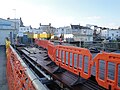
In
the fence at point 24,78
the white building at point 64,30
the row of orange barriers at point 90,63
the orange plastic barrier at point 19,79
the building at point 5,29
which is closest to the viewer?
the fence at point 24,78

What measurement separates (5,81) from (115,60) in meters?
9.26

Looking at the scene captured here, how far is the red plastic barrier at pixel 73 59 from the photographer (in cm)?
482

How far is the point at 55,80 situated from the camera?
6.20 metres

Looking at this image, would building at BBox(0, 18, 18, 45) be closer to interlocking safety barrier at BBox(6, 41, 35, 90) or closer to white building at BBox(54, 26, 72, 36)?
interlocking safety barrier at BBox(6, 41, 35, 90)

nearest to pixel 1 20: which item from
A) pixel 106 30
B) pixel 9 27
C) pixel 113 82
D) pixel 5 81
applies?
pixel 9 27

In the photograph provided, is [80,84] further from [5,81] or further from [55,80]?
[5,81]

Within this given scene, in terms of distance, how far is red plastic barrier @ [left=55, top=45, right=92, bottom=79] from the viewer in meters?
4.82

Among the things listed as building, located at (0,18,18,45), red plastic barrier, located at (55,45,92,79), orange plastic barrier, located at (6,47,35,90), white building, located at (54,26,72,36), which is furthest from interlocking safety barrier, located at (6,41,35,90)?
white building, located at (54,26,72,36)

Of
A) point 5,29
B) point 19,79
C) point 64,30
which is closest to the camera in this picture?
point 19,79

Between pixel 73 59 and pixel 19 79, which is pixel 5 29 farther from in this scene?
pixel 19 79

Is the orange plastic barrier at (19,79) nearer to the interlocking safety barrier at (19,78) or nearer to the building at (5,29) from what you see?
the interlocking safety barrier at (19,78)

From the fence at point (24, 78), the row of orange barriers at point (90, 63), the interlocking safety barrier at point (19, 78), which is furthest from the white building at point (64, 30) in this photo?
the fence at point (24, 78)

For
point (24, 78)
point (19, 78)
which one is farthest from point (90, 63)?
point (24, 78)

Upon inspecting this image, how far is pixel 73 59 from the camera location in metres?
5.86
